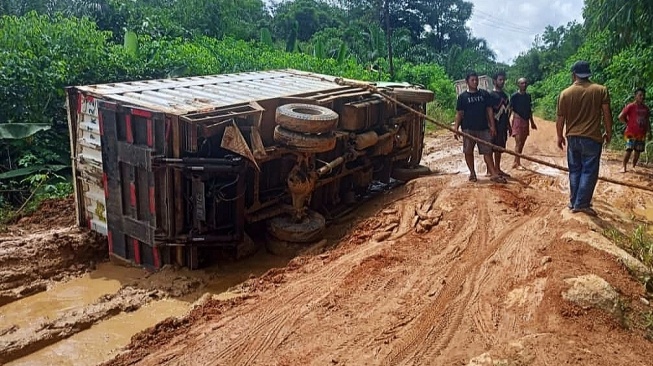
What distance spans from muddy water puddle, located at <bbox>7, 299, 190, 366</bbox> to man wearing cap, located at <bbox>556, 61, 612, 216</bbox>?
14.5 ft

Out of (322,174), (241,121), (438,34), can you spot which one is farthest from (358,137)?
(438,34)

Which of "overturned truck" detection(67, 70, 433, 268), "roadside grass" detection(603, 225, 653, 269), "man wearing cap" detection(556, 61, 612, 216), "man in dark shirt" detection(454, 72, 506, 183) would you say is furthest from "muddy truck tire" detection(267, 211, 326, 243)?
"roadside grass" detection(603, 225, 653, 269)

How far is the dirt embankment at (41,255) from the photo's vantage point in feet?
21.0

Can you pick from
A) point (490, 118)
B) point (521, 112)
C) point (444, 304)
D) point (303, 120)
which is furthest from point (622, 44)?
point (444, 304)

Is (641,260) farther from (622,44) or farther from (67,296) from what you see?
(622,44)

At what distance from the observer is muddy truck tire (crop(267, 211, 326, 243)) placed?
7.01 meters

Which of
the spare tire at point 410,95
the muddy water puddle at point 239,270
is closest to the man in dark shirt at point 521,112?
the spare tire at point 410,95

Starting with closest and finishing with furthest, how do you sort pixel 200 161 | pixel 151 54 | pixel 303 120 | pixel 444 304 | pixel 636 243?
pixel 444 304 < pixel 636 243 < pixel 200 161 < pixel 303 120 < pixel 151 54

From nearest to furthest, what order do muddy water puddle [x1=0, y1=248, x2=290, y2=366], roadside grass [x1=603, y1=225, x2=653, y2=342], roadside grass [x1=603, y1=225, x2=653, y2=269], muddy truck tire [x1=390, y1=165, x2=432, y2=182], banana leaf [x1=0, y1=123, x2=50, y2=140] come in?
1. roadside grass [x1=603, y1=225, x2=653, y2=342]
2. muddy water puddle [x1=0, y1=248, x2=290, y2=366]
3. roadside grass [x1=603, y1=225, x2=653, y2=269]
4. banana leaf [x1=0, y1=123, x2=50, y2=140]
5. muddy truck tire [x1=390, y1=165, x2=432, y2=182]

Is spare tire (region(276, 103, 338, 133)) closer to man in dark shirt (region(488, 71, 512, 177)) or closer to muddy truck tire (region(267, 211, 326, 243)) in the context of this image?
muddy truck tire (region(267, 211, 326, 243))

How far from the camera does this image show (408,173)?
10148 mm

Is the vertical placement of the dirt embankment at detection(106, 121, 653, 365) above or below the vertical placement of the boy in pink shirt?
below

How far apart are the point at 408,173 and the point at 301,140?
12.3 feet

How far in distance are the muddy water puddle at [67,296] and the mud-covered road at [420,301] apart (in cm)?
8
